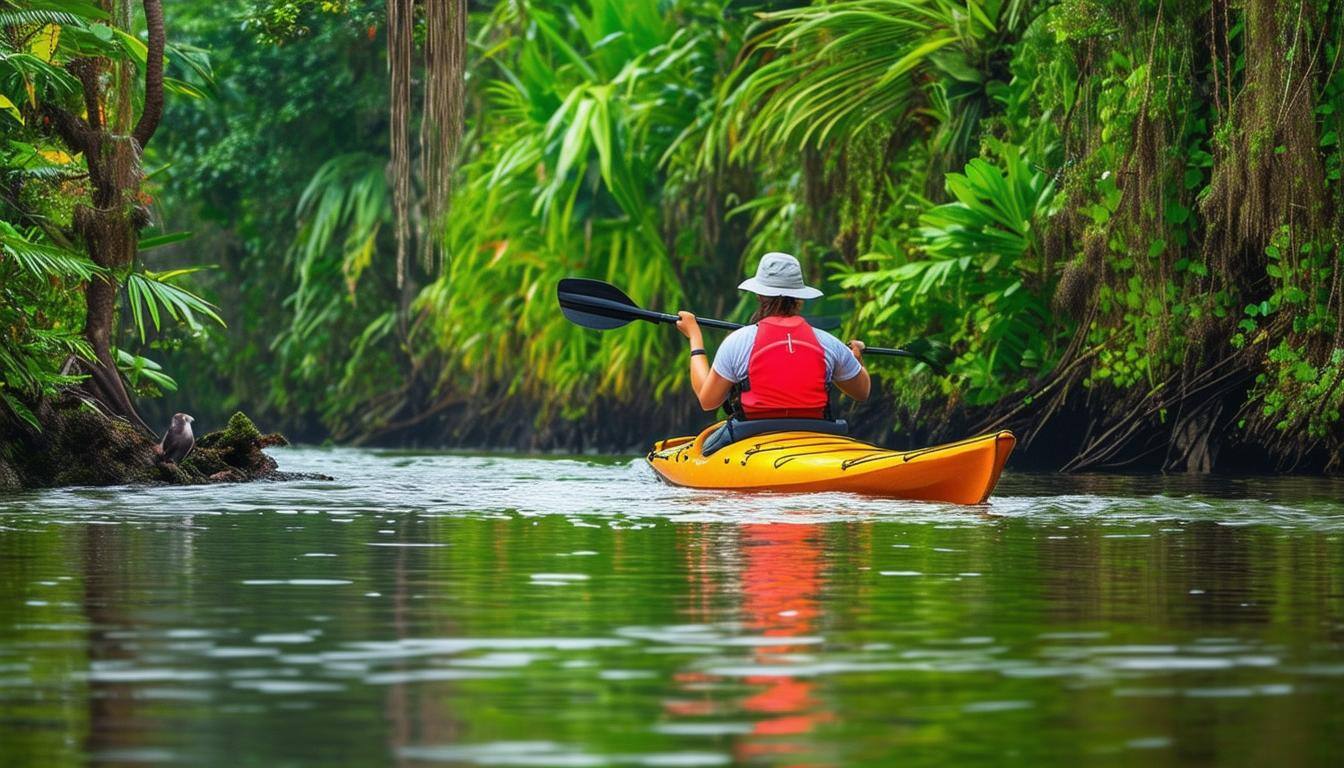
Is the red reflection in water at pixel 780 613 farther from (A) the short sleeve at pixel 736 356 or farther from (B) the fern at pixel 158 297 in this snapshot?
(B) the fern at pixel 158 297

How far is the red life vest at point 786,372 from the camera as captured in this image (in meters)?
13.1

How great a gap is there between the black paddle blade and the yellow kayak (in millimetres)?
2228

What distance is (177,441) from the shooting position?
44.1ft

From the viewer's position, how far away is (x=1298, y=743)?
4023mm

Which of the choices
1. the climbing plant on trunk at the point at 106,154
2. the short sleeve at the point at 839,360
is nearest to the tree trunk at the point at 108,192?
the climbing plant on trunk at the point at 106,154

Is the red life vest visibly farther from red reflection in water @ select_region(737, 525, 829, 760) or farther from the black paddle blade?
red reflection in water @ select_region(737, 525, 829, 760)

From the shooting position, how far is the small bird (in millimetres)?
13273

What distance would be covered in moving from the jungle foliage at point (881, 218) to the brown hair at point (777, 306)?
183 cm

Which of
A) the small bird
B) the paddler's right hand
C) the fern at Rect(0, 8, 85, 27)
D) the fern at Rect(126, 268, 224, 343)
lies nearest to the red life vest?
the paddler's right hand

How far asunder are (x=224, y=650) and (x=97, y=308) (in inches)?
333

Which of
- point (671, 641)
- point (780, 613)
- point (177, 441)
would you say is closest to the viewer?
point (671, 641)

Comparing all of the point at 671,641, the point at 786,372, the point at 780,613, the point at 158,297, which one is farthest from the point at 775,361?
the point at 671,641

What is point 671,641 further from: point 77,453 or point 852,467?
point 77,453

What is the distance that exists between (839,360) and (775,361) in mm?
498
